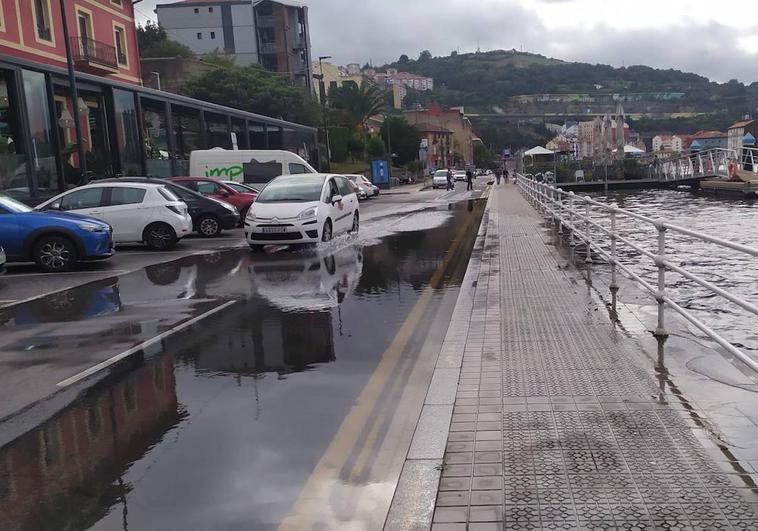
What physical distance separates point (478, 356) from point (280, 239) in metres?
9.16

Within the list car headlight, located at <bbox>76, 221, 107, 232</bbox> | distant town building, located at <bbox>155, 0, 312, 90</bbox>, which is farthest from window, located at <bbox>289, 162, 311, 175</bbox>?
distant town building, located at <bbox>155, 0, 312, 90</bbox>

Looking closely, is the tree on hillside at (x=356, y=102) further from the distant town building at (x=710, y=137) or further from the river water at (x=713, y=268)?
the river water at (x=713, y=268)

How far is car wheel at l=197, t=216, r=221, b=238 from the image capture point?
64.0 ft

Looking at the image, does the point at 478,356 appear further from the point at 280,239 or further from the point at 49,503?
the point at 280,239

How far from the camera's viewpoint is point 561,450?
406 cm

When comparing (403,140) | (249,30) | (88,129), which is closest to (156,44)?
(249,30)

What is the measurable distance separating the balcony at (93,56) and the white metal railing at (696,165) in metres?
34.5

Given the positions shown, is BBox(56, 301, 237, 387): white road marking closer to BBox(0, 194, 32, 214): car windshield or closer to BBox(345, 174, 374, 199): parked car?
BBox(0, 194, 32, 214): car windshield

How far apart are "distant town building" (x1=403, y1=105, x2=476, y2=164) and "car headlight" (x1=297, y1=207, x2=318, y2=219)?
385 ft

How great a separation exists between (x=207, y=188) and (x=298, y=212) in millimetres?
8304

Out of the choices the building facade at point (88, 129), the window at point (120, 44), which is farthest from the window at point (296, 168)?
the window at point (120, 44)

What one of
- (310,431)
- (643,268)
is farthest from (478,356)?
(643,268)

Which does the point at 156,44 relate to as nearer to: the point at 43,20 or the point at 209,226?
the point at 43,20

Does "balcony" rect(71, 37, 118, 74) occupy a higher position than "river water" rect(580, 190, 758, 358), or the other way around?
"balcony" rect(71, 37, 118, 74)
